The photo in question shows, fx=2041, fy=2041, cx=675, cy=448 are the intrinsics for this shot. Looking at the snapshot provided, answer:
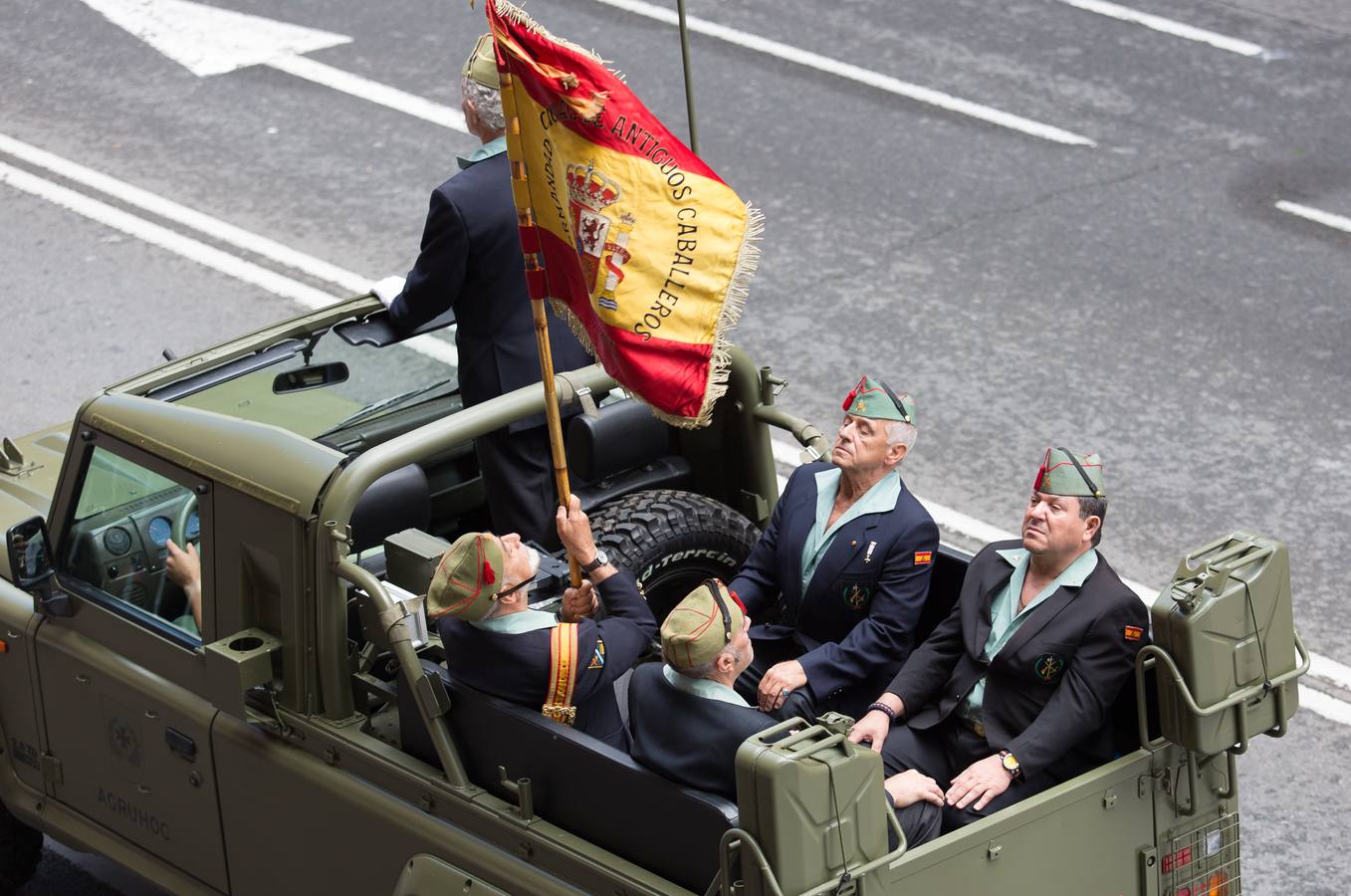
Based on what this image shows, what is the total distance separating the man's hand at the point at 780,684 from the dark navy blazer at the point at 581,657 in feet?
1.69

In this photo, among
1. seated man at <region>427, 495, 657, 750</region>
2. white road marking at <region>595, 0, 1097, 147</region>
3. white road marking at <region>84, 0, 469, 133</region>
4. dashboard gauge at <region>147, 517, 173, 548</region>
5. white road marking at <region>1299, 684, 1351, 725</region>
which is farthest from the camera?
white road marking at <region>84, 0, 469, 133</region>

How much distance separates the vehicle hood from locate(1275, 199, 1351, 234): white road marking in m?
8.01

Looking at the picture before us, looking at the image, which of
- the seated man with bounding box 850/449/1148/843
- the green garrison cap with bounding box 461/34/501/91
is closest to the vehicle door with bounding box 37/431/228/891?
the green garrison cap with bounding box 461/34/501/91

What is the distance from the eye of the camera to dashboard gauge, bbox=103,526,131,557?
6578mm

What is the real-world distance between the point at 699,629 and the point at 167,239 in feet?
26.4

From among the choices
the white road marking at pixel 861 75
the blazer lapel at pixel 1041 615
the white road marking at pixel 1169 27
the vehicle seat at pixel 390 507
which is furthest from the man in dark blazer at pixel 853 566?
the white road marking at pixel 1169 27

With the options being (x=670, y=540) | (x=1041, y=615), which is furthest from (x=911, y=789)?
(x=670, y=540)

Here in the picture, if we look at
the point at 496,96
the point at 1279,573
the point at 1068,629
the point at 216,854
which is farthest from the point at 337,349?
the point at 1279,573

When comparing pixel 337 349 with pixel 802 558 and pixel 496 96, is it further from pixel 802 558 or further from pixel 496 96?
pixel 802 558

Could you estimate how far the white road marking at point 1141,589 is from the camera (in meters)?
8.36

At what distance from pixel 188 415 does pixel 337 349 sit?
1.21 m

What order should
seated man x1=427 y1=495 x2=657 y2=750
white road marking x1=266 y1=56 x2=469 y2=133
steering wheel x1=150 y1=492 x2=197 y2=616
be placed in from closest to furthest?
1. seated man x1=427 y1=495 x2=657 y2=750
2. steering wheel x1=150 y1=492 x2=197 y2=616
3. white road marking x1=266 y1=56 x2=469 y2=133

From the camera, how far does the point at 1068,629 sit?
5.80 meters

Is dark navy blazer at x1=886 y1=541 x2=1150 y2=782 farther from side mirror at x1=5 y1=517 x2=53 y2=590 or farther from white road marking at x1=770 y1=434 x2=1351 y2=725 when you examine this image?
side mirror at x1=5 y1=517 x2=53 y2=590
